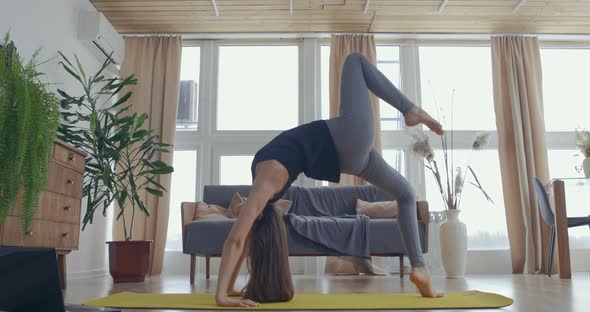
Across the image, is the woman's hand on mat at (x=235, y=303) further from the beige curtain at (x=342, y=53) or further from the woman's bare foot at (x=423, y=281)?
the beige curtain at (x=342, y=53)

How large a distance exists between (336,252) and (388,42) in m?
3.33

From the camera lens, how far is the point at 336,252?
438cm

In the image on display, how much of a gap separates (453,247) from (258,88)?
312 cm

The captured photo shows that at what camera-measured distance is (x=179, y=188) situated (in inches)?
257

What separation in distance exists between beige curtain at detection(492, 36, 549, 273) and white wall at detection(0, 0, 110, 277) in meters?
4.46

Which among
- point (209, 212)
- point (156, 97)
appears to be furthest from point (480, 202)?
point (156, 97)

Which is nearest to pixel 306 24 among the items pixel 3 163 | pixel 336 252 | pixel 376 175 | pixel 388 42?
pixel 388 42

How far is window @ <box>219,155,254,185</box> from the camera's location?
6.54m

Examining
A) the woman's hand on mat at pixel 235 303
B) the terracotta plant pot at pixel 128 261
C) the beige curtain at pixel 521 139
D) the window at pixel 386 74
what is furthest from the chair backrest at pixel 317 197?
the woman's hand on mat at pixel 235 303

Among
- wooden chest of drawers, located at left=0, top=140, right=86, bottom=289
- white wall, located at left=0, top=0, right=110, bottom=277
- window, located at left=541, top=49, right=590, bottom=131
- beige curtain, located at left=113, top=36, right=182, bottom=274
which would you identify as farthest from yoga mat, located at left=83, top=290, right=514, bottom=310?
window, located at left=541, top=49, right=590, bottom=131

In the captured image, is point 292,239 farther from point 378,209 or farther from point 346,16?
point 346,16

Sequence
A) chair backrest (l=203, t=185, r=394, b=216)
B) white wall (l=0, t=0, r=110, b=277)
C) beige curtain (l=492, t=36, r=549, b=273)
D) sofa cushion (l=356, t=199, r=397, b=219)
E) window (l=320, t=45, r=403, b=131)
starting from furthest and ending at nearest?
1. window (l=320, t=45, r=403, b=131)
2. beige curtain (l=492, t=36, r=549, b=273)
3. chair backrest (l=203, t=185, r=394, b=216)
4. sofa cushion (l=356, t=199, r=397, b=219)
5. white wall (l=0, t=0, r=110, b=277)

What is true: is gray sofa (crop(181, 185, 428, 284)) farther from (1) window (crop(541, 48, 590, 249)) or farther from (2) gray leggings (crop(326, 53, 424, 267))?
(1) window (crop(541, 48, 590, 249))

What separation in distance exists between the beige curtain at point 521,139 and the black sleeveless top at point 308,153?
4.58 meters
